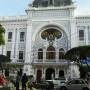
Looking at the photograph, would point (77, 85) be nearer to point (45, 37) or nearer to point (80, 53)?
point (80, 53)

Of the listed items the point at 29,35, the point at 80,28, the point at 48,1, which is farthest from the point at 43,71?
the point at 48,1

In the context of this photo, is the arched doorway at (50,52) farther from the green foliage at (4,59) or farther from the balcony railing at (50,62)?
the green foliage at (4,59)

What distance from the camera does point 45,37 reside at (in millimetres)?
52312

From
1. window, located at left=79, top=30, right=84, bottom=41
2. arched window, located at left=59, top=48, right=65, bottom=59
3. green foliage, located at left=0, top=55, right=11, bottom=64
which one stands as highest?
window, located at left=79, top=30, right=84, bottom=41

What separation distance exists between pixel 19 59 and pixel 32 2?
43.3ft

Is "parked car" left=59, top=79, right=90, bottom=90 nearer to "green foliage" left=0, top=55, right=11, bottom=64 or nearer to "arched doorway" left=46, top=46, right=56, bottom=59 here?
"green foliage" left=0, top=55, right=11, bottom=64

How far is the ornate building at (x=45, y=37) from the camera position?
49.8 metres

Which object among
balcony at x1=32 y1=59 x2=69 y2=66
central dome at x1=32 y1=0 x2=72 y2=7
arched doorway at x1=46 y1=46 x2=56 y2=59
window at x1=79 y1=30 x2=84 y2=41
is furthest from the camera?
central dome at x1=32 y1=0 x2=72 y2=7

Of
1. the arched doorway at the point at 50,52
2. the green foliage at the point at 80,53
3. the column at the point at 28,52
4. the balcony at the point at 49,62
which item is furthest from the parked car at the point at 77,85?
the arched doorway at the point at 50,52

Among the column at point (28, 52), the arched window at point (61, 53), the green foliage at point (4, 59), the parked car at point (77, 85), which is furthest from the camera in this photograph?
the arched window at point (61, 53)

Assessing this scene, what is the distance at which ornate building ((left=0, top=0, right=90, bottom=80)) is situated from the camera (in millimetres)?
49844

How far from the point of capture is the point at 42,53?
169ft

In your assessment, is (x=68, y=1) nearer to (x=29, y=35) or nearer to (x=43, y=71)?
(x=29, y=35)

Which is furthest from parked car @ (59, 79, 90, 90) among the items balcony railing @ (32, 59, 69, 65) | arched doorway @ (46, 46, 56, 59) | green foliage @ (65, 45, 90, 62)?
arched doorway @ (46, 46, 56, 59)
